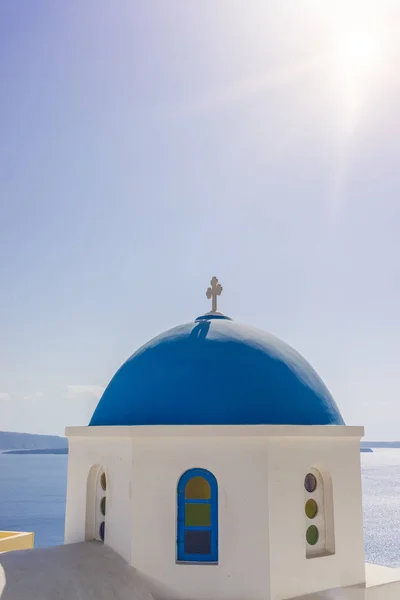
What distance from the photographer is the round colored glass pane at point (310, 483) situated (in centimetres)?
656

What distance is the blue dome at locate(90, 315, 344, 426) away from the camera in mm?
6324

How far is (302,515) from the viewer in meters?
6.11

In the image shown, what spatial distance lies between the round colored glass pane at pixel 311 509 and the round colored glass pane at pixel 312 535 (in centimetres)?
13

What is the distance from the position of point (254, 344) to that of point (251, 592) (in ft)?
9.48

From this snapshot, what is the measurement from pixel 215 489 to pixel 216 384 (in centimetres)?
121

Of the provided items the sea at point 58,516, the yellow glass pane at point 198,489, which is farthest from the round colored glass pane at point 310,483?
the sea at point 58,516

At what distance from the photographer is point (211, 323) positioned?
7422 millimetres

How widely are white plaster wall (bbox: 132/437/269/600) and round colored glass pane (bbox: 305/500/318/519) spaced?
93 cm

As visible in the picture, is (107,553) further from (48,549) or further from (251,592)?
(251,592)

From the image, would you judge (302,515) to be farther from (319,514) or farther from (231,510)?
(231,510)

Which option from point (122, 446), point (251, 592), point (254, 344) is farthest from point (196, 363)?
point (251, 592)

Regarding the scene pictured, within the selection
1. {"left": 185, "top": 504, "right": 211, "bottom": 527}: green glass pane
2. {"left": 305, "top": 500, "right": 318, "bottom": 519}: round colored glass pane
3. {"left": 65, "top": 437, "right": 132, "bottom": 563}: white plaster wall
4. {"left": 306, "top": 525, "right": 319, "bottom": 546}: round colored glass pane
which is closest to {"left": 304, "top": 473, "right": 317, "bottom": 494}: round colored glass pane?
{"left": 305, "top": 500, "right": 318, "bottom": 519}: round colored glass pane

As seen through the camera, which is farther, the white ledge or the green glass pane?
the green glass pane

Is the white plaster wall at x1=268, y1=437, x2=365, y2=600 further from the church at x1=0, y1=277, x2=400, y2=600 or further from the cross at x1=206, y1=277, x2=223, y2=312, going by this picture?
Result: the cross at x1=206, y1=277, x2=223, y2=312
